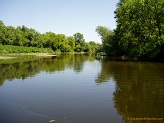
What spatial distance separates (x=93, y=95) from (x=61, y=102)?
240 cm

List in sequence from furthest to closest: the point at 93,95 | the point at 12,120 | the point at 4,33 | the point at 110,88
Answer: the point at 4,33 < the point at 110,88 < the point at 93,95 < the point at 12,120

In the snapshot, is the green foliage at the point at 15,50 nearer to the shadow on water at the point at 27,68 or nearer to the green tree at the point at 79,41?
the shadow on water at the point at 27,68

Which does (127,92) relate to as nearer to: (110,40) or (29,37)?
(110,40)

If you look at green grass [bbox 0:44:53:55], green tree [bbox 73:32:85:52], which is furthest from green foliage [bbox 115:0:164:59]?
green tree [bbox 73:32:85:52]

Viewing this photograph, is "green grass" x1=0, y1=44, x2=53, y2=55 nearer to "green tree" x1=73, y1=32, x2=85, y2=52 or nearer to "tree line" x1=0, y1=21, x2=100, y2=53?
"tree line" x1=0, y1=21, x2=100, y2=53

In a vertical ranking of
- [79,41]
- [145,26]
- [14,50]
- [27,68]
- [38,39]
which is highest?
[79,41]

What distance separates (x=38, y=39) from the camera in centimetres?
11875

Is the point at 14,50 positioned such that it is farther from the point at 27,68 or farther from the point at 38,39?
the point at 27,68

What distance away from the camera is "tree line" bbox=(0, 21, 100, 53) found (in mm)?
98812

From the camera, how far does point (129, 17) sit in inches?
1975

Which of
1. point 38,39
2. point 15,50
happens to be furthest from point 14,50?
point 38,39

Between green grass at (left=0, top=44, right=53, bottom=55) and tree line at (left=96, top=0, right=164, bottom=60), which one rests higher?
tree line at (left=96, top=0, right=164, bottom=60)

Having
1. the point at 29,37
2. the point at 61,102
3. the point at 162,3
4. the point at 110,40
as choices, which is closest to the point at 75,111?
the point at 61,102

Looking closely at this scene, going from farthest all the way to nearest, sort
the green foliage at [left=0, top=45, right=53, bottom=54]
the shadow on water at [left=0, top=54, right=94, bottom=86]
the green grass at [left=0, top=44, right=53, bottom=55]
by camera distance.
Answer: the green foliage at [left=0, top=45, right=53, bottom=54] < the green grass at [left=0, top=44, right=53, bottom=55] < the shadow on water at [left=0, top=54, right=94, bottom=86]
